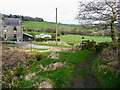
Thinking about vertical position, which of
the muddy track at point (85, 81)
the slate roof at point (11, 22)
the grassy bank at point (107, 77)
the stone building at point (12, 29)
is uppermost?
the slate roof at point (11, 22)

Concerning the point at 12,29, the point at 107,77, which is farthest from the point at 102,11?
the point at 12,29

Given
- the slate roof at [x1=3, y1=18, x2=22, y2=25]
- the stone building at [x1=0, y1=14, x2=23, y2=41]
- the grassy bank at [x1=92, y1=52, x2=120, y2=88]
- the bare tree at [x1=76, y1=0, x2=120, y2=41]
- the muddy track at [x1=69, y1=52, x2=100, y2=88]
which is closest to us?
the grassy bank at [x1=92, y1=52, x2=120, y2=88]

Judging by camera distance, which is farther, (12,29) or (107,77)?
(12,29)

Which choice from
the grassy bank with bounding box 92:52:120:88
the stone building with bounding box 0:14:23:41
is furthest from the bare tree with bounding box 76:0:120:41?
the stone building with bounding box 0:14:23:41

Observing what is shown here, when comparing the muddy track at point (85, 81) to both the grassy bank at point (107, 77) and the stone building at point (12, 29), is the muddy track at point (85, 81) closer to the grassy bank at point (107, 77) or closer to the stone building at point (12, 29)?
the grassy bank at point (107, 77)

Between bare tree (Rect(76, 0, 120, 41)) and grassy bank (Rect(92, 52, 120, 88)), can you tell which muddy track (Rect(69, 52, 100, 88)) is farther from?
bare tree (Rect(76, 0, 120, 41))

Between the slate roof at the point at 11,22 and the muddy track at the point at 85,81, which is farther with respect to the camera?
the slate roof at the point at 11,22

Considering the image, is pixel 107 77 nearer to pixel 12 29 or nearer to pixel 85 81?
pixel 85 81

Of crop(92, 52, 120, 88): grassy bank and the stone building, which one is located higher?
the stone building

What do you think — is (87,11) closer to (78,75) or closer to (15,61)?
Result: (78,75)

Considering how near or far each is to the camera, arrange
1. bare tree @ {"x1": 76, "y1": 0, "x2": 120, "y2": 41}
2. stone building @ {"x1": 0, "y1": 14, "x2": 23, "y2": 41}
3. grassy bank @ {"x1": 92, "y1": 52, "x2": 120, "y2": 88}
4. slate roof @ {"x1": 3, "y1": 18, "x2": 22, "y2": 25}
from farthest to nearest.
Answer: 1. slate roof @ {"x1": 3, "y1": 18, "x2": 22, "y2": 25}
2. stone building @ {"x1": 0, "y1": 14, "x2": 23, "y2": 41}
3. bare tree @ {"x1": 76, "y1": 0, "x2": 120, "y2": 41}
4. grassy bank @ {"x1": 92, "y1": 52, "x2": 120, "y2": 88}

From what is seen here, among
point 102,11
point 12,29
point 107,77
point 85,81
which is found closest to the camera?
point 107,77

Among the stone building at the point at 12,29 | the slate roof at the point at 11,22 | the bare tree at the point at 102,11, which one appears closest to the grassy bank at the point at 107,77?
the bare tree at the point at 102,11

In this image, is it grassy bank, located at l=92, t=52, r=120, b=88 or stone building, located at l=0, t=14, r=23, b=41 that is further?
stone building, located at l=0, t=14, r=23, b=41
